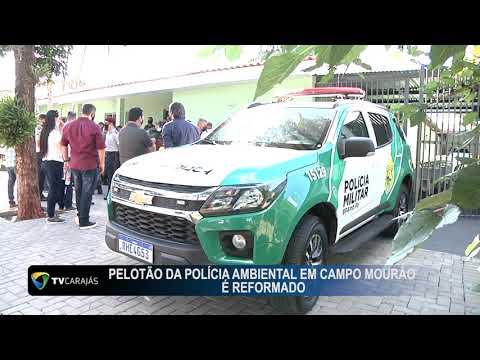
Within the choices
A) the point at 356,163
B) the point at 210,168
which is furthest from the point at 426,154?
the point at 210,168

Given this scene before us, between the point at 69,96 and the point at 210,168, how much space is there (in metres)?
18.1

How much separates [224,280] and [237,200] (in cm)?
65

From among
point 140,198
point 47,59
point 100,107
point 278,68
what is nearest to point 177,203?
point 140,198

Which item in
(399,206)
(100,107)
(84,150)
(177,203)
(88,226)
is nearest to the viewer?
(177,203)

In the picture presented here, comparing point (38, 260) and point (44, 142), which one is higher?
point (44, 142)

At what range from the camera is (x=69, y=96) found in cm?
1919

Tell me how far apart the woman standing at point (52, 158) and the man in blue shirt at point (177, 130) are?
6.33ft

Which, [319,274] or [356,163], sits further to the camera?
[356,163]

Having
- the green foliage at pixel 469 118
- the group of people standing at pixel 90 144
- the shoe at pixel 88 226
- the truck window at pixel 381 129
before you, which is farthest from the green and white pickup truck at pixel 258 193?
the shoe at pixel 88 226

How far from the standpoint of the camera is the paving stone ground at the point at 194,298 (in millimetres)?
3602

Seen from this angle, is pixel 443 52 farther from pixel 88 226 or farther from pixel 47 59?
pixel 47 59

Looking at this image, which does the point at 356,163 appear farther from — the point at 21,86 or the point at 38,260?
the point at 21,86

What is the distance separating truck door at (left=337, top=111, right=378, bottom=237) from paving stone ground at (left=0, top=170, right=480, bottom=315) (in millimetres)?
705

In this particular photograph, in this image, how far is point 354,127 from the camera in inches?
175
